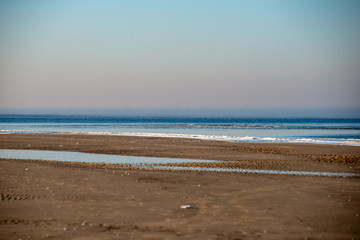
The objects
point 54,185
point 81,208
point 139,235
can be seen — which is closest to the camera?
point 139,235

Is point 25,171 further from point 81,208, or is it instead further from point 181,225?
point 181,225

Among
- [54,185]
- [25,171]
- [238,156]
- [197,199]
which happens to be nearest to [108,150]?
[238,156]

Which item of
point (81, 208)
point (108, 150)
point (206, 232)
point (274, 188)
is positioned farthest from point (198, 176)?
point (108, 150)

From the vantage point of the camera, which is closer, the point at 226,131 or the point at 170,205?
the point at 170,205

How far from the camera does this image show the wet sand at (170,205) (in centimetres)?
932

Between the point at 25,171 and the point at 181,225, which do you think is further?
the point at 25,171

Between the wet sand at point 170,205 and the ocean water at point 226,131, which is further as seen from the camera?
the ocean water at point 226,131

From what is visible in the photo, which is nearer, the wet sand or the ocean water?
the wet sand

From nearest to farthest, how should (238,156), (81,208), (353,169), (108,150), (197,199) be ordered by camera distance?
(81,208) → (197,199) → (353,169) → (238,156) → (108,150)

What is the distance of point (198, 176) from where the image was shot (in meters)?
17.6

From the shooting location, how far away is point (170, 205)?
1186 cm

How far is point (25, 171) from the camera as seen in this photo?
697 inches

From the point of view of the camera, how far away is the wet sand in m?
9.32

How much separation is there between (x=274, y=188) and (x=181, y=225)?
19.8ft
